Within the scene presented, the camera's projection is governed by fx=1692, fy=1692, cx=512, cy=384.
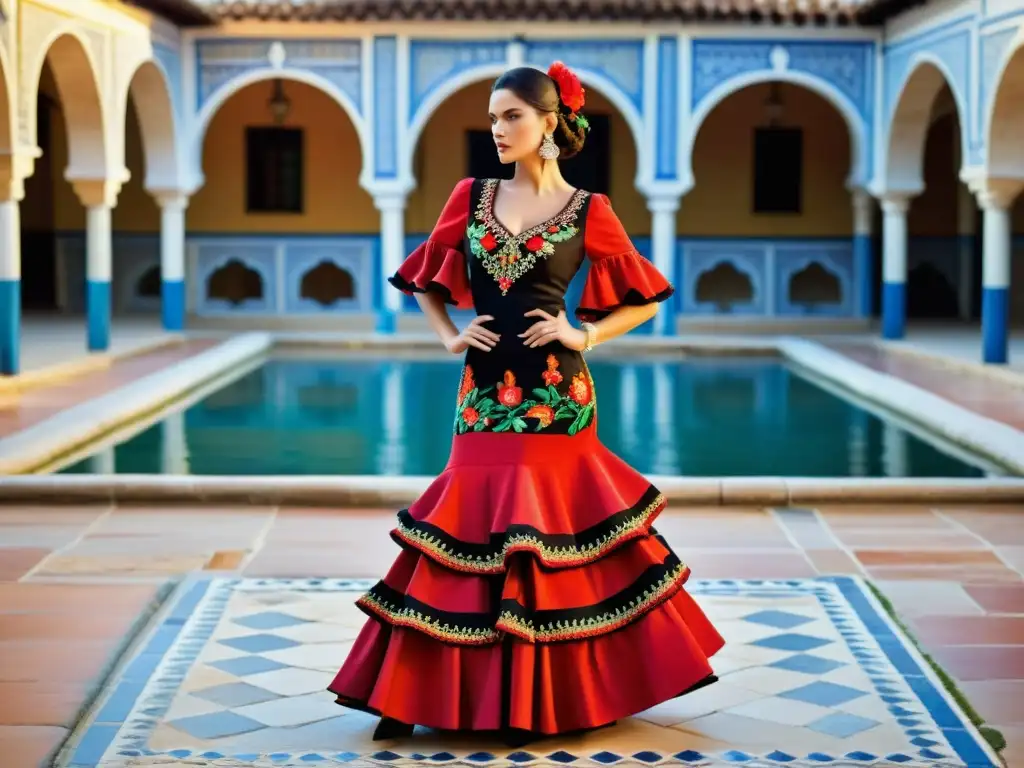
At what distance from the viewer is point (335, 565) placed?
6652 millimetres

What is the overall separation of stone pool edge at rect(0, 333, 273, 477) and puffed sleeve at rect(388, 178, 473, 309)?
4.69m

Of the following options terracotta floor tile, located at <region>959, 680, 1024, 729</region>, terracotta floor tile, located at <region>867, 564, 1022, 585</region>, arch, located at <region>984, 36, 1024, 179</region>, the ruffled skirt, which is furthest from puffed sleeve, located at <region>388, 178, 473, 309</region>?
arch, located at <region>984, 36, 1024, 179</region>

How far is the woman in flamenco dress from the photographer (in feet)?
14.1

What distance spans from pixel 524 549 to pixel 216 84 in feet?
→ 53.5

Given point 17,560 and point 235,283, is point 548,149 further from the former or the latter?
point 235,283

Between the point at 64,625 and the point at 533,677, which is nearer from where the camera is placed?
the point at 533,677

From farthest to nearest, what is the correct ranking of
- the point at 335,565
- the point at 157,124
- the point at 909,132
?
the point at 157,124, the point at 909,132, the point at 335,565

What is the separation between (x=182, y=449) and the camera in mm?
10609

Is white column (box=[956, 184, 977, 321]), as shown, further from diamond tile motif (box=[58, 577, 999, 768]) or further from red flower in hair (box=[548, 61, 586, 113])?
red flower in hair (box=[548, 61, 586, 113])

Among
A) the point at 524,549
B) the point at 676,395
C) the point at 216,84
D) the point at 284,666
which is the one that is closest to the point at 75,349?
the point at 216,84

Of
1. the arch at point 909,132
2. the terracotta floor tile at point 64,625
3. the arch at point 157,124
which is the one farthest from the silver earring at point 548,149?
the arch at point 157,124

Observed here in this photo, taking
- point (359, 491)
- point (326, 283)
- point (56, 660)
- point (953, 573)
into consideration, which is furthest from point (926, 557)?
point (326, 283)

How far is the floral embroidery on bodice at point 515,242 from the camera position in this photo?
14.8 feet

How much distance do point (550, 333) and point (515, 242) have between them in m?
0.27
